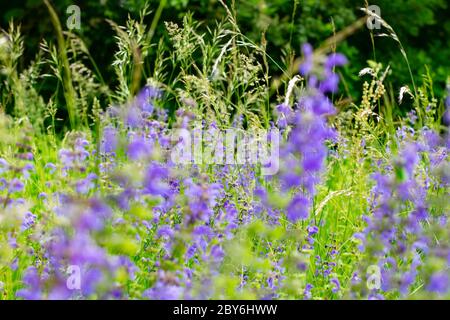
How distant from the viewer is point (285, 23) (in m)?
5.94

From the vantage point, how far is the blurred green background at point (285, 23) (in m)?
5.82

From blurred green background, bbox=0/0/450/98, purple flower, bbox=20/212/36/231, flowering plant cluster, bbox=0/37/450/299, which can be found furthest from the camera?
blurred green background, bbox=0/0/450/98

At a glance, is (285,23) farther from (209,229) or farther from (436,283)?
(436,283)

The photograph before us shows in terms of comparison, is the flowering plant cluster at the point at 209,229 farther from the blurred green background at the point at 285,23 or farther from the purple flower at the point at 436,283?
the blurred green background at the point at 285,23

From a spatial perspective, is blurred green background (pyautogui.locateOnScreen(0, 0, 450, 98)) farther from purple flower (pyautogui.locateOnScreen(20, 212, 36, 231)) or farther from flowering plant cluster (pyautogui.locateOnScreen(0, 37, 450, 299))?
purple flower (pyautogui.locateOnScreen(20, 212, 36, 231))

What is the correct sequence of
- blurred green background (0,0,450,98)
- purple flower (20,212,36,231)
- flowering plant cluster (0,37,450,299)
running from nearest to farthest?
flowering plant cluster (0,37,450,299) → purple flower (20,212,36,231) → blurred green background (0,0,450,98)

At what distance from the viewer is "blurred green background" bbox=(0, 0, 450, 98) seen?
5.82 metres

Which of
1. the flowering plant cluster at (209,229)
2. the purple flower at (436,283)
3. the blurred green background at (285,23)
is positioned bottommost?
the purple flower at (436,283)

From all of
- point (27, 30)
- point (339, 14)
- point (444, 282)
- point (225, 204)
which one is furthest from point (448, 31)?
point (444, 282)

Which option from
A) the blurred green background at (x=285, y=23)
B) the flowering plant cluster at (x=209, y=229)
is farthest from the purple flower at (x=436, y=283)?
the blurred green background at (x=285, y=23)

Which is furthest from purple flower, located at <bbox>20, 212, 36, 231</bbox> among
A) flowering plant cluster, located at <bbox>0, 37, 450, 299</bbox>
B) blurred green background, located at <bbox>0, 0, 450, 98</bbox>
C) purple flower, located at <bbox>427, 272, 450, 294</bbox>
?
blurred green background, located at <bbox>0, 0, 450, 98</bbox>

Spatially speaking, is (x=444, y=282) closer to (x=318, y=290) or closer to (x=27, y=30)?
(x=318, y=290)

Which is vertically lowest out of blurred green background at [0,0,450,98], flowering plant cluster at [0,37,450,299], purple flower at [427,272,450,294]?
purple flower at [427,272,450,294]
